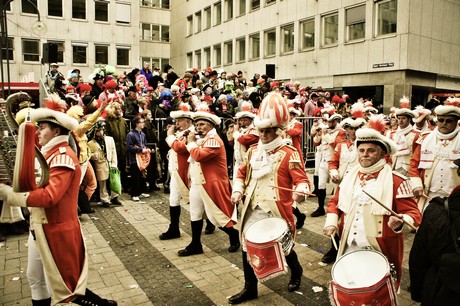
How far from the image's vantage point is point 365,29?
22.8m

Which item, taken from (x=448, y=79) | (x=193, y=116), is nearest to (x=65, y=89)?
(x=193, y=116)

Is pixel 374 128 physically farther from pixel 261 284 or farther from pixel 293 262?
pixel 261 284

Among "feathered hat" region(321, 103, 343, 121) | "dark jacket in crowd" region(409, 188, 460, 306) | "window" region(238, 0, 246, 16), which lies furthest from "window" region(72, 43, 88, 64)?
"dark jacket in crowd" region(409, 188, 460, 306)

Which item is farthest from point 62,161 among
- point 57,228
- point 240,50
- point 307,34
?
point 240,50

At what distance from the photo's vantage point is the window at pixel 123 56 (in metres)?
35.3

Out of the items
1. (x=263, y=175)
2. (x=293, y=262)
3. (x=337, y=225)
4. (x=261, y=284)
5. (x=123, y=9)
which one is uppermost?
(x=123, y=9)

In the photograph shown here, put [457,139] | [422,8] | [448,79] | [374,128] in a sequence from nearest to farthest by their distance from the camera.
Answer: [374,128] < [457,139] < [422,8] < [448,79]

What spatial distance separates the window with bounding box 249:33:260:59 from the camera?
31.8 metres

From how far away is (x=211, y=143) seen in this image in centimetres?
587

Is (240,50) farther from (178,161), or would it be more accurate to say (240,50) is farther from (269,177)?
(269,177)

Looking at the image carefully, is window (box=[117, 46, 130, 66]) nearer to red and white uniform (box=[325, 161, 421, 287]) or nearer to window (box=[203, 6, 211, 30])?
window (box=[203, 6, 211, 30])

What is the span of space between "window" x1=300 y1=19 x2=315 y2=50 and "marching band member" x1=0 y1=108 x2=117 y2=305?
2497 centimetres

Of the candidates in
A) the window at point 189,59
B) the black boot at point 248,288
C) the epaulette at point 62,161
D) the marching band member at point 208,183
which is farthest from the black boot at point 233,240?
the window at point 189,59

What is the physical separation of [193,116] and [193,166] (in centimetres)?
77
